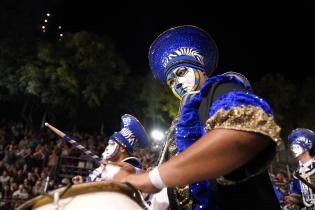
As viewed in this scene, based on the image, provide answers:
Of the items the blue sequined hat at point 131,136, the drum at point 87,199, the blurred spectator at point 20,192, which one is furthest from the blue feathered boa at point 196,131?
the blurred spectator at point 20,192

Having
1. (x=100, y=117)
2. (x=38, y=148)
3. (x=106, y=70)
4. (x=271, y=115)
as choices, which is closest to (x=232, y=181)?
(x=271, y=115)

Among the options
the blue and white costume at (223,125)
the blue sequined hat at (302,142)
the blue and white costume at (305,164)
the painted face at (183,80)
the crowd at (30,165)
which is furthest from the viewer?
the crowd at (30,165)

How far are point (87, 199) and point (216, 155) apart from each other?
0.56 m

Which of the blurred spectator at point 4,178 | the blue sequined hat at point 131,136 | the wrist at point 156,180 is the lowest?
the wrist at point 156,180

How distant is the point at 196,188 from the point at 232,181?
0.30 metres

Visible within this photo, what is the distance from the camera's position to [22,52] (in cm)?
2516

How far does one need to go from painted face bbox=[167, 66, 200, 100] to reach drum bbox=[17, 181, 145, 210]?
3.43ft

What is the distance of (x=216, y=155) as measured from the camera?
4.40ft

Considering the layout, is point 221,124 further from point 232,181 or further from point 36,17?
point 36,17

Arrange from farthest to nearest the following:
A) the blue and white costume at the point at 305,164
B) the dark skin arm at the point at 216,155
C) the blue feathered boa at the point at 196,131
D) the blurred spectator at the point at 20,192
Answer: the blurred spectator at the point at 20,192, the blue and white costume at the point at 305,164, the blue feathered boa at the point at 196,131, the dark skin arm at the point at 216,155

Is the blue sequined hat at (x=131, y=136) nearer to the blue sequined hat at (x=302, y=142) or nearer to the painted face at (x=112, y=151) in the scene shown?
the painted face at (x=112, y=151)

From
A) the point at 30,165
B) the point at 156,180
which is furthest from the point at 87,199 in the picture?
the point at 30,165

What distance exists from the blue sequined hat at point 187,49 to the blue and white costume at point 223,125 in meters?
0.03

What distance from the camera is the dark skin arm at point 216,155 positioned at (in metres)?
1.34
